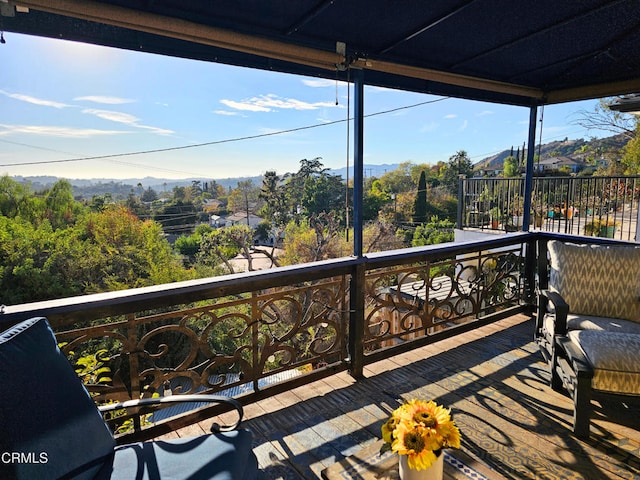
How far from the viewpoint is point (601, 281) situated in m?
2.82

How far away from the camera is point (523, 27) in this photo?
2.24 meters

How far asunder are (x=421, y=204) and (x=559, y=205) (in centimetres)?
1737

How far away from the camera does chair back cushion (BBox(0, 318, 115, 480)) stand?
1.06 metres

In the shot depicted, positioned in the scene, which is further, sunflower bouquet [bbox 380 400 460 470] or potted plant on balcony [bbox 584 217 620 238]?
potted plant on balcony [bbox 584 217 620 238]

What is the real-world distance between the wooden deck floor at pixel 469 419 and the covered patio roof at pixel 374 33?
2.11 m

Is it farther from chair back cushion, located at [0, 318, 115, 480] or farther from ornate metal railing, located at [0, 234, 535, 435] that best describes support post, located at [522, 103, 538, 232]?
chair back cushion, located at [0, 318, 115, 480]

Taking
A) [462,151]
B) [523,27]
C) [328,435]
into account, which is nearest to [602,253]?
[523,27]

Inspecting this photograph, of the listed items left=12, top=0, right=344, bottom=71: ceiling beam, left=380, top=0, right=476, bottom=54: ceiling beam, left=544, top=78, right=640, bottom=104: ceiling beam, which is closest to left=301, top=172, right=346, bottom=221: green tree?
left=544, top=78, right=640, bottom=104: ceiling beam

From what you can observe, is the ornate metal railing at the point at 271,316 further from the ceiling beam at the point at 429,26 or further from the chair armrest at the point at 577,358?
the ceiling beam at the point at 429,26

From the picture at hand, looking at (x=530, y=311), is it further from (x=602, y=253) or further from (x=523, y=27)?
(x=523, y=27)

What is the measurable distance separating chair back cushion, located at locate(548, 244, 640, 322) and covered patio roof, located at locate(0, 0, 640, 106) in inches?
57.5

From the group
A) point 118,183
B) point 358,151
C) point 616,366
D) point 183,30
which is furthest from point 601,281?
point 118,183

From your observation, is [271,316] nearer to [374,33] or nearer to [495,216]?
[374,33]

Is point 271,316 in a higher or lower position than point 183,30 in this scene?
lower
